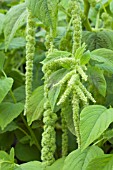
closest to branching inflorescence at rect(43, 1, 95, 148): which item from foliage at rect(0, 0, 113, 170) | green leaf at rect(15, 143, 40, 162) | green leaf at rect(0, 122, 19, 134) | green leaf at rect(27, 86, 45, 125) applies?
foliage at rect(0, 0, 113, 170)

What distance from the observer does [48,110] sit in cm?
85

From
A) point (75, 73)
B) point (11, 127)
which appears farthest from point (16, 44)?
point (75, 73)

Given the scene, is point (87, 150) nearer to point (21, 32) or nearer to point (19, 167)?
point (19, 167)

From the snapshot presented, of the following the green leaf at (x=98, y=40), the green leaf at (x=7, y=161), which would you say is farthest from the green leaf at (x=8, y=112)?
the green leaf at (x=98, y=40)

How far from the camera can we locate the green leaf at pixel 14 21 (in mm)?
873

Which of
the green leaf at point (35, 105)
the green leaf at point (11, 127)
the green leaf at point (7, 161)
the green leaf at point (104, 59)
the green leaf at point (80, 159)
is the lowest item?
the green leaf at point (11, 127)

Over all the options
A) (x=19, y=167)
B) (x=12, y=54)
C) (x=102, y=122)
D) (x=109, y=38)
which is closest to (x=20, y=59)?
(x=12, y=54)

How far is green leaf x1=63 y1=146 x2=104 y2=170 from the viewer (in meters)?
0.76

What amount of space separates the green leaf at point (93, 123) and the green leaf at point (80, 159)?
101 mm

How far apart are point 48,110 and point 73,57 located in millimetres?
154

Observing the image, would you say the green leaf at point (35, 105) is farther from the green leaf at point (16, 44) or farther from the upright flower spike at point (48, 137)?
the green leaf at point (16, 44)

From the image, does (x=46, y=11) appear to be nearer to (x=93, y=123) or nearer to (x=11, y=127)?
(x=93, y=123)

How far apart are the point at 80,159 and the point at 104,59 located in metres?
0.20

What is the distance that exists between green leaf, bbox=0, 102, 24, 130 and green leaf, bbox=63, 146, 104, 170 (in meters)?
0.24
